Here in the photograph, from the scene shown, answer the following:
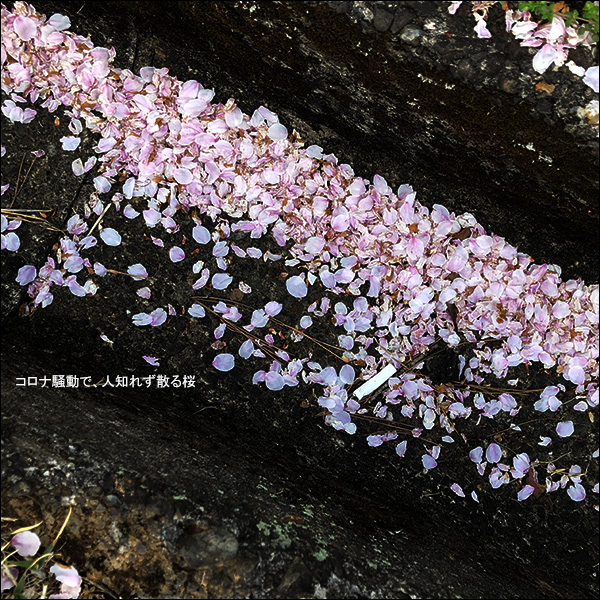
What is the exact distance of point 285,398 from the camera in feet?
7.75

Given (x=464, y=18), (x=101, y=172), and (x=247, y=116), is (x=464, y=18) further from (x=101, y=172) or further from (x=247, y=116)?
(x=101, y=172)

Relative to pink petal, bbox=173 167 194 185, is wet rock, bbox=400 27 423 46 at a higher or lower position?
higher

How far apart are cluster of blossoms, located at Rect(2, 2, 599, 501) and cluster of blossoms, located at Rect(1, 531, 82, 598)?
0.86m

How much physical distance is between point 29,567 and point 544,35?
7.88 ft

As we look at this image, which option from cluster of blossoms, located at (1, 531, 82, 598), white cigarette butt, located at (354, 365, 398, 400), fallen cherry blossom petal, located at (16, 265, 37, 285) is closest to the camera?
cluster of blossoms, located at (1, 531, 82, 598)

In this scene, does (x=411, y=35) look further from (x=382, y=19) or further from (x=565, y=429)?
(x=565, y=429)

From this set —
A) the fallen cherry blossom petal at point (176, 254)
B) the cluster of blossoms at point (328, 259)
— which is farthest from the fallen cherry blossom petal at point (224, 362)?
the fallen cherry blossom petal at point (176, 254)

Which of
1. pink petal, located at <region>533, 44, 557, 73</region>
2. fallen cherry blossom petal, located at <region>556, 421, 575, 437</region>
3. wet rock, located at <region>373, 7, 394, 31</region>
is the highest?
wet rock, located at <region>373, 7, 394, 31</region>

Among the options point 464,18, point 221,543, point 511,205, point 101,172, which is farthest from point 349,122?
point 221,543

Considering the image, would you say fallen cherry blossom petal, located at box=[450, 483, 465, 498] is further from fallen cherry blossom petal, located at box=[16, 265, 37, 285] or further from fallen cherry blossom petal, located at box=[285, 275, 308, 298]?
fallen cherry blossom petal, located at box=[16, 265, 37, 285]

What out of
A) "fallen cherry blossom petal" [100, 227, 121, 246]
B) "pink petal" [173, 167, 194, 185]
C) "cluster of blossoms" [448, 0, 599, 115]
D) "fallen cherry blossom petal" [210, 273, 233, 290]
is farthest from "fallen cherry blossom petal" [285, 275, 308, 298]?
"cluster of blossoms" [448, 0, 599, 115]

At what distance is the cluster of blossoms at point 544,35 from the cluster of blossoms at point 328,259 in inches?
28.9

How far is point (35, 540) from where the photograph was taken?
1.67 metres

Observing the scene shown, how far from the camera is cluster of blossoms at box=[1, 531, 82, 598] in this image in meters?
1.65
